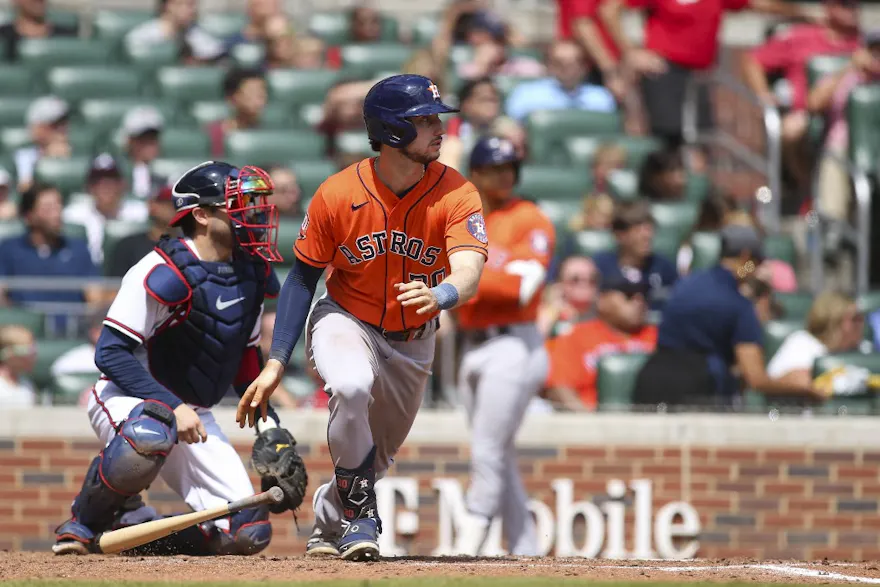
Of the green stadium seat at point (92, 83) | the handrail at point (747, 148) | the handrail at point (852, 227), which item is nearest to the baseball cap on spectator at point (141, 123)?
the green stadium seat at point (92, 83)

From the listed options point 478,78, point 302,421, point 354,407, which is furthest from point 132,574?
point 478,78

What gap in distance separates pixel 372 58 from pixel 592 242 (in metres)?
3.07

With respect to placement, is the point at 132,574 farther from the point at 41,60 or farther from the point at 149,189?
the point at 41,60

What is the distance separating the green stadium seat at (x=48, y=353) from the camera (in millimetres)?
8364

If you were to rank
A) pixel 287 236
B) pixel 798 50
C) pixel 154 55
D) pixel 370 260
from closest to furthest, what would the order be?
pixel 370 260, pixel 287 236, pixel 798 50, pixel 154 55

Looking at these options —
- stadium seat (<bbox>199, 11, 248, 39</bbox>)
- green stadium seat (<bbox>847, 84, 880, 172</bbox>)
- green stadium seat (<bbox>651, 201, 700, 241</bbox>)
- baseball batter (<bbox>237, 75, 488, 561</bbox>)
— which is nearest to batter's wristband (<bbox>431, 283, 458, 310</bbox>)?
baseball batter (<bbox>237, 75, 488, 561</bbox>)

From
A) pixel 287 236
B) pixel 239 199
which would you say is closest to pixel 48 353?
pixel 287 236

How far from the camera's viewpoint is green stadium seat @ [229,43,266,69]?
11836mm

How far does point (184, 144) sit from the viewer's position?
10.6 m

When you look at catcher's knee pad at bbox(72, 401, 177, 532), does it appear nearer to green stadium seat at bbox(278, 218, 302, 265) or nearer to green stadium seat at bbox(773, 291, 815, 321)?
green stadium seat at bbox(278, 218, 302, 265)

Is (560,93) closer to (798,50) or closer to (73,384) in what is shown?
(798,50)

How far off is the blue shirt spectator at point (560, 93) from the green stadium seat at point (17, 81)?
365cm

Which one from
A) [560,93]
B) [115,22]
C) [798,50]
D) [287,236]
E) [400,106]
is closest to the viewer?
[400,106]

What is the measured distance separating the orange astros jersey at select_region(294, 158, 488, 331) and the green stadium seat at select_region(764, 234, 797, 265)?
460 centimetres
